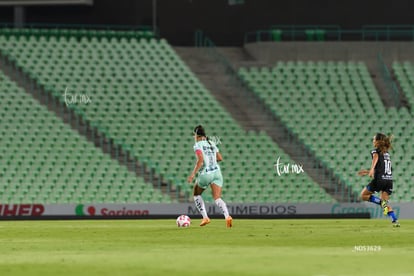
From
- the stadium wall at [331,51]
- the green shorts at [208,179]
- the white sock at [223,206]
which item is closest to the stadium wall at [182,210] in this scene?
the green shorts at [208,179]

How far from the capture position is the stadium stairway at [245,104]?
3691 centimetres

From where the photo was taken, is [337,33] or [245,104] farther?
[337,33]

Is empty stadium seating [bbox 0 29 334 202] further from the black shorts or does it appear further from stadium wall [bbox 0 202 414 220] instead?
the black shorts

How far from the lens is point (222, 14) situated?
4391 cm

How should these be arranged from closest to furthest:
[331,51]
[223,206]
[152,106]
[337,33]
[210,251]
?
[210,251], [223,206], [152,106], [331,51], [337,33]

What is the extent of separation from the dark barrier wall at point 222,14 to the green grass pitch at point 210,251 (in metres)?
20.8

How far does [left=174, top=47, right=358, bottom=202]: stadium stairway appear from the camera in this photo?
36.9 metres

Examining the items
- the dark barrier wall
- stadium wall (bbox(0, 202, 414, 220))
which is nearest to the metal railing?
the dark barrier wall

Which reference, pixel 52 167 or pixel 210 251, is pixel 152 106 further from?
pixel 210 251

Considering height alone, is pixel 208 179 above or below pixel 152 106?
above

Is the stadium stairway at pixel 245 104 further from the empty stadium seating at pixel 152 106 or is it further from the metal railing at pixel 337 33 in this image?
the metal railing at pixel 337 33

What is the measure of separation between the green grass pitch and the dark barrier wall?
20.8 m

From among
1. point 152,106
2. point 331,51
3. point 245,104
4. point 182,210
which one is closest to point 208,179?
point 182,210

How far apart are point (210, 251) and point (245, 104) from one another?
2423 cm
